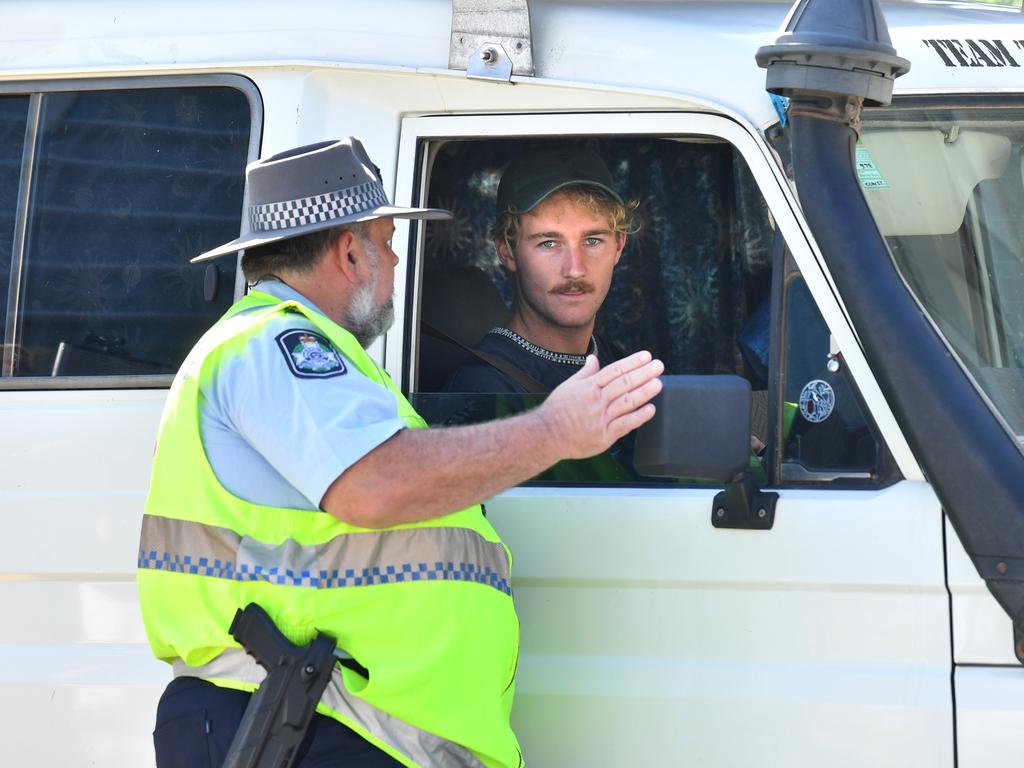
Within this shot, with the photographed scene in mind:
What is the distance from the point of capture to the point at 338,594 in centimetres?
219

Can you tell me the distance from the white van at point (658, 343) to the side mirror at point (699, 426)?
10.3 inches

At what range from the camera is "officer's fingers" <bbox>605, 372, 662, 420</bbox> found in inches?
84.8

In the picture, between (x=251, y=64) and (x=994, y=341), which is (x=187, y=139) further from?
(x=994, y=341)

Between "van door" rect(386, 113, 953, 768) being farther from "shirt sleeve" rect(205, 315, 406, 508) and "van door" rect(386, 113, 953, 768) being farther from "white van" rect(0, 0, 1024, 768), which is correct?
"shirt sleeve" rect(205, 315, 406, 508)

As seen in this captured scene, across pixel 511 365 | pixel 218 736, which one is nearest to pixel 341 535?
pixel 218 736

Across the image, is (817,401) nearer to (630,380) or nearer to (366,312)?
(630,380)

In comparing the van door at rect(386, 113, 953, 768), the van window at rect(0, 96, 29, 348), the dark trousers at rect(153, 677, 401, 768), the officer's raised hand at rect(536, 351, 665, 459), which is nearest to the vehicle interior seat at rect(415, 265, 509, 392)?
the van door at rect(386, 113, 953, 768)

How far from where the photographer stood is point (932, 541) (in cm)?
238

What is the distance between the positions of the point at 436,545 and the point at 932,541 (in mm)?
899

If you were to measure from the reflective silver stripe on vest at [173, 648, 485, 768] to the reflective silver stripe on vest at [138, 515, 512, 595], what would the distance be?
16 cm

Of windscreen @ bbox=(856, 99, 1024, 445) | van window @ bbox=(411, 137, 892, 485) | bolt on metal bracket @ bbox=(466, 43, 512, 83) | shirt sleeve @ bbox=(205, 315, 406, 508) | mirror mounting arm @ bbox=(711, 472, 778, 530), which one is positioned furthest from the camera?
van window @ bbox=(411, 137, 892, 485)

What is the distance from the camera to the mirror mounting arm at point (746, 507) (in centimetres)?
245

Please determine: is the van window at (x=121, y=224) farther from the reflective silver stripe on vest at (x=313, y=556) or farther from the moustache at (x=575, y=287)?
the moustache at (x=575, y=287)

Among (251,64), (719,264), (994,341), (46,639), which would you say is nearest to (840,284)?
(994,341)
